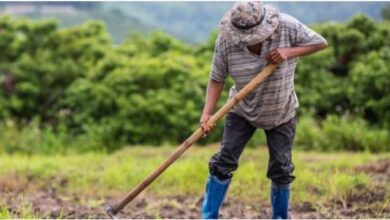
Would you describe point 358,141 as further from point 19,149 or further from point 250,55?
point 250,55

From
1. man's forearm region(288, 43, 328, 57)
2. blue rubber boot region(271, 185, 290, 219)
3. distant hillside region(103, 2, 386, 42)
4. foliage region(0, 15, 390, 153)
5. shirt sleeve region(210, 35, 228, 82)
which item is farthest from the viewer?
distant hillside region(103, 2, 386, 42)

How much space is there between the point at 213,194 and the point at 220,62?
78 cm

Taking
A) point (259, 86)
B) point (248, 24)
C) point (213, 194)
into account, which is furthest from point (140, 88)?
point (248, 24)

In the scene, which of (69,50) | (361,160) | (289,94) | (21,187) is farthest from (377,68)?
(289,94)

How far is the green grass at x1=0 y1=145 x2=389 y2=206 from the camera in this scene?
626 cm

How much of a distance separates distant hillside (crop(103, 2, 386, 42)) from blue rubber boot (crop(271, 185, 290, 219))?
9.88 meters

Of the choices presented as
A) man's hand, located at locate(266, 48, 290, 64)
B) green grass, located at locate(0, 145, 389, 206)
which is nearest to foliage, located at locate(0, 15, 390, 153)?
green grass, located at locate(0, 145, 389, 206)

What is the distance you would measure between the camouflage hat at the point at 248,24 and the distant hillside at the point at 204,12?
33.7ft

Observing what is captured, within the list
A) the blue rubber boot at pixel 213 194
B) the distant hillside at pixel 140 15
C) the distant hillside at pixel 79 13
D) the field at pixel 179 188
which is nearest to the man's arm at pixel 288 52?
the blue rubber boot at pixel 213 194

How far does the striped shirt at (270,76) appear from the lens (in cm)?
423

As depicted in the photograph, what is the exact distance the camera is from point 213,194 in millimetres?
4535

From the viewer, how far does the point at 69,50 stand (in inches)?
533

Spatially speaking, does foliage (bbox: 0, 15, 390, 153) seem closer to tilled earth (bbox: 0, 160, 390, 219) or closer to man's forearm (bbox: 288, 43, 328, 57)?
tilled earth (bbox: 0, 160, 390, 219)

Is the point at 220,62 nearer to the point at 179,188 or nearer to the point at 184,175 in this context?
the point at 179,188
